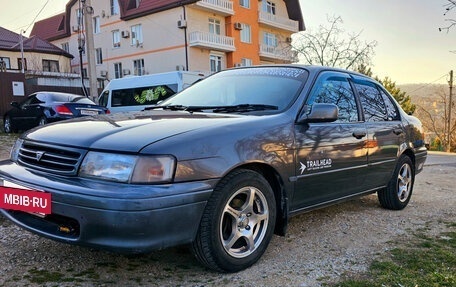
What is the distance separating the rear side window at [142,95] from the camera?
47.1 feet

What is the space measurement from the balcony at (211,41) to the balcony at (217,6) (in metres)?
1.86

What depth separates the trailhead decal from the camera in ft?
11.1

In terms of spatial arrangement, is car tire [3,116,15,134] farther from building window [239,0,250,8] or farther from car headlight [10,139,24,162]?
building window [239,0,250,8]

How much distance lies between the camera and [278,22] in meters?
34.9

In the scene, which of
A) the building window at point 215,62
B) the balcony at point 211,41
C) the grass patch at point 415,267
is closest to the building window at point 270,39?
the balcony at point 211,41

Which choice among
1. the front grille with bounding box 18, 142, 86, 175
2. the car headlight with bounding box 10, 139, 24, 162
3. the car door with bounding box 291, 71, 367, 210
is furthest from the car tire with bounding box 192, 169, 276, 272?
the car headlight with bounding box 10, 139, 24, 162

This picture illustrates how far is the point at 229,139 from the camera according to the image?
2830mm

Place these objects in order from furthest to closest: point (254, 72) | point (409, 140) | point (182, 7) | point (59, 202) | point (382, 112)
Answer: point (182, 7)
point (409, 140)
point (382, 112)
point (254, 72)
point (59, 202)

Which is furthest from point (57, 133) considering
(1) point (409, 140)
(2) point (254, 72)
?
(1) point (409, 140)

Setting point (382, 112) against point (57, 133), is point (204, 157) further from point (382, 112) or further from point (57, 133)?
point (382, 112)

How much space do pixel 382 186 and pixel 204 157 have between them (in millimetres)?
2822

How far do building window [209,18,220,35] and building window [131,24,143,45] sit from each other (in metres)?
5.54

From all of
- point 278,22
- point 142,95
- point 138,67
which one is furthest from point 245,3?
point 142,95

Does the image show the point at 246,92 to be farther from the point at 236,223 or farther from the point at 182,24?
the point at 182,24
